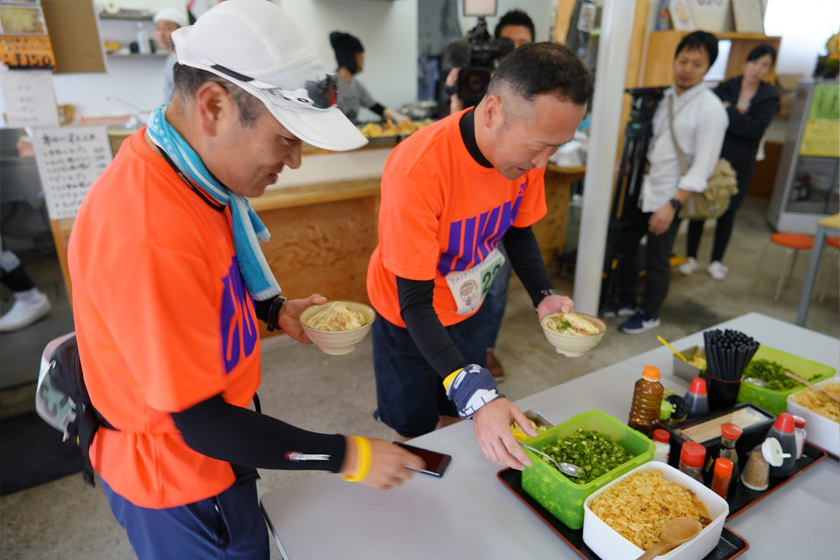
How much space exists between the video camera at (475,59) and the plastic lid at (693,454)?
212 centimetres

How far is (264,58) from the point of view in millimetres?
755

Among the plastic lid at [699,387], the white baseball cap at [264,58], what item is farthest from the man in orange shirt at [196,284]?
the plastic lid at [699,387]

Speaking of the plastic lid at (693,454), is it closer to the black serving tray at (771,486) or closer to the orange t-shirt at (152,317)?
the black serving tray at (771,486)

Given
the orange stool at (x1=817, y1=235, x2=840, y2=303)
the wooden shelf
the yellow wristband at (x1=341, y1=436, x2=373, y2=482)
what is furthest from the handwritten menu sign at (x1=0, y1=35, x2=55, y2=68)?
the orange stool at (x1=817, y1=235, x2=840, y2=303)

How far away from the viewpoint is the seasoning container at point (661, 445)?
1.14 m

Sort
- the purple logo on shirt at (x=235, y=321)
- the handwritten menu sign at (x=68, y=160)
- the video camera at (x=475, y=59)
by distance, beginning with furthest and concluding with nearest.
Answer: the video camera at (x=475, y=59)
the handwritten menu sign at (x=68, y=160)
the purple logo on shirt at (x=235, y=321)

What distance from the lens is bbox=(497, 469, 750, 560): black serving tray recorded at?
0.96m

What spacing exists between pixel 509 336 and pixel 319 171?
1571mm

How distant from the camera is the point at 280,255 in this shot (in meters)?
3.00

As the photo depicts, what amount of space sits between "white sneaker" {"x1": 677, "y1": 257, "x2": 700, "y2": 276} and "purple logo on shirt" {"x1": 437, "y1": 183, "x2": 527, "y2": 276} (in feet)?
11.6

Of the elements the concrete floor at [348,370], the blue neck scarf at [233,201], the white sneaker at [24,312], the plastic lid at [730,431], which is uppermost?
the blue neck scarf at [233,201]

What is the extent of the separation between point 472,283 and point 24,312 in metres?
3.23

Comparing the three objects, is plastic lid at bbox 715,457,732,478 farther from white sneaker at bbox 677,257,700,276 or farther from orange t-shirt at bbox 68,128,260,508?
white sneaker at bbox 677,257,700,276

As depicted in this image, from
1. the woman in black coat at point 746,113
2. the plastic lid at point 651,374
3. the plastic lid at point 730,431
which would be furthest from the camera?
the woman in black coat at point 746,113
